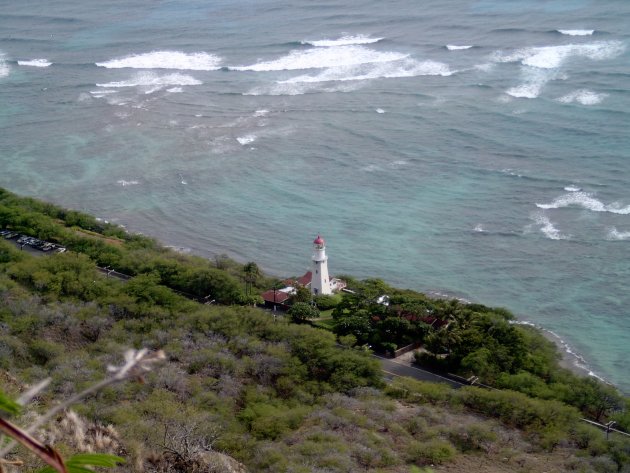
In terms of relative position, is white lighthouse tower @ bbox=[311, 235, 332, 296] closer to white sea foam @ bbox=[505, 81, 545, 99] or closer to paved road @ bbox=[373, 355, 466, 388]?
paved road @ bbox=[373, 355, 466, 388]

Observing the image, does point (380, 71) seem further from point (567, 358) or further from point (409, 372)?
point (409, 372)

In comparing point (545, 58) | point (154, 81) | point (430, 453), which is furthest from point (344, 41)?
point (430, 453)

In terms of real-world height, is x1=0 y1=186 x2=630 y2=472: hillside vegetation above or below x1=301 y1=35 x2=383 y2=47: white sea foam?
below

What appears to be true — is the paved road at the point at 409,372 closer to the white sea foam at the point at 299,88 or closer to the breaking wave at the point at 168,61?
the white sea foam at the point at 299,88

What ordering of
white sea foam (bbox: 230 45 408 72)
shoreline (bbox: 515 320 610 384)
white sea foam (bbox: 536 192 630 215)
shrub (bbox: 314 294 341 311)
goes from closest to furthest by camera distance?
shoreline (bbox: 515 320 610 384), shrub (bbox: 314 294 341 311), white sea foam (bbox: 536 192 630 215), white sea foam (bbox: 230 45 408 72)

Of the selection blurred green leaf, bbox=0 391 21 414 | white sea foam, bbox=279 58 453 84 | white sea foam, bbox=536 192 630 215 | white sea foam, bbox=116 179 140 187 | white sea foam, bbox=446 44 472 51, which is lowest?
white sea foam, bbox=536 192 630 215

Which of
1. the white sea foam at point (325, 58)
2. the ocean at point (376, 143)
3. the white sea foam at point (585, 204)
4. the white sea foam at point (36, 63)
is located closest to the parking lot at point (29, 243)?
the ocean at point (376, 143)

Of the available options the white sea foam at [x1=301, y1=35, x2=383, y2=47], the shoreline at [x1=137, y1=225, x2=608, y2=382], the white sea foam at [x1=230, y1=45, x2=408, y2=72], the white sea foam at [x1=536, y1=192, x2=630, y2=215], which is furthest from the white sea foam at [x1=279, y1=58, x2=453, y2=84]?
the shoreline at [x1=137, y1=225, x2=608, y2=382]

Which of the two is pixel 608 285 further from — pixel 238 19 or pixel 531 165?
pixel 238 19
